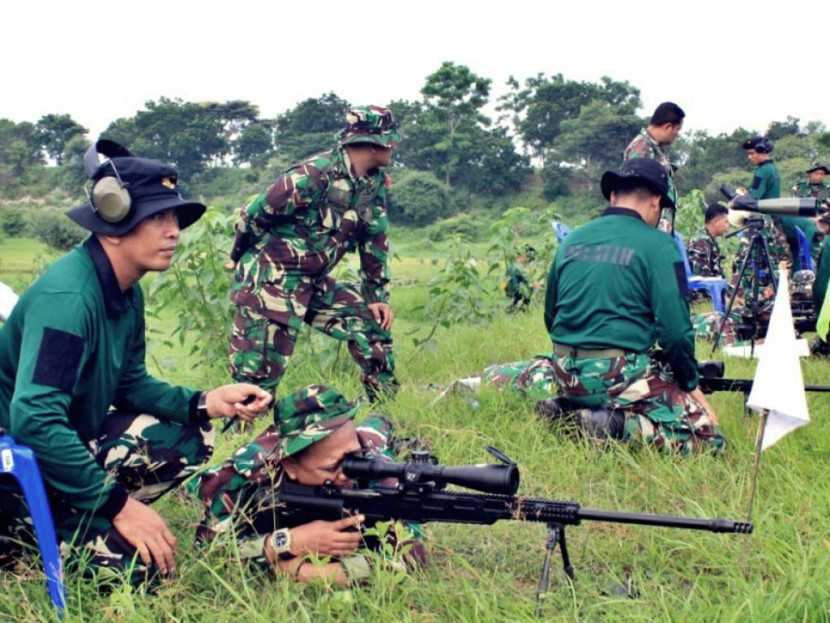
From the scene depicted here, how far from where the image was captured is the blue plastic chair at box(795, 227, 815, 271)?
8.49m

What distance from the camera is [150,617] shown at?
2.54 metres

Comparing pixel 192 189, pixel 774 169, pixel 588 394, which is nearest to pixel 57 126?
pixel 192 189

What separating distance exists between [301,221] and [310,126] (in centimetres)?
3398

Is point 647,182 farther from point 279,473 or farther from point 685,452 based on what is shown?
point 279,473

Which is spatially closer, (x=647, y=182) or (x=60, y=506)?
(x=60, y=506)

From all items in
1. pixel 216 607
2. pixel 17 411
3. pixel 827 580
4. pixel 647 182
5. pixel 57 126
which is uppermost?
pixel 57 126

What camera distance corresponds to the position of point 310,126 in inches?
1475

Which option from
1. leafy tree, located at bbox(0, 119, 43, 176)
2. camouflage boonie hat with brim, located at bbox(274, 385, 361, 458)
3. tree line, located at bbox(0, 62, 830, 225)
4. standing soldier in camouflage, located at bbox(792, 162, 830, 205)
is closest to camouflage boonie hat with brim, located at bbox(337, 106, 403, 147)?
camouflage boonie hat with brim, located at bbox(274, 385, 361, 458)

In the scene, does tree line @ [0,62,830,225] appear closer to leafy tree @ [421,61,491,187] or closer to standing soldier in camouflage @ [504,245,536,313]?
leafy tree @ [421,61,491,187]

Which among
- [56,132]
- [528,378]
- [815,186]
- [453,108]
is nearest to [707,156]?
[453,108]

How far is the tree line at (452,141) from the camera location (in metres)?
28.0

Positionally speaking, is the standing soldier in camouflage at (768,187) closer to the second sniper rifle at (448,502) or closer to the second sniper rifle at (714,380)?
the second sniper rifle at (714,380)

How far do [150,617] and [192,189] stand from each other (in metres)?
32.8

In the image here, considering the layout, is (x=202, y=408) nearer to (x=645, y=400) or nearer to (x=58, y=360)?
(x=58, y=360)
